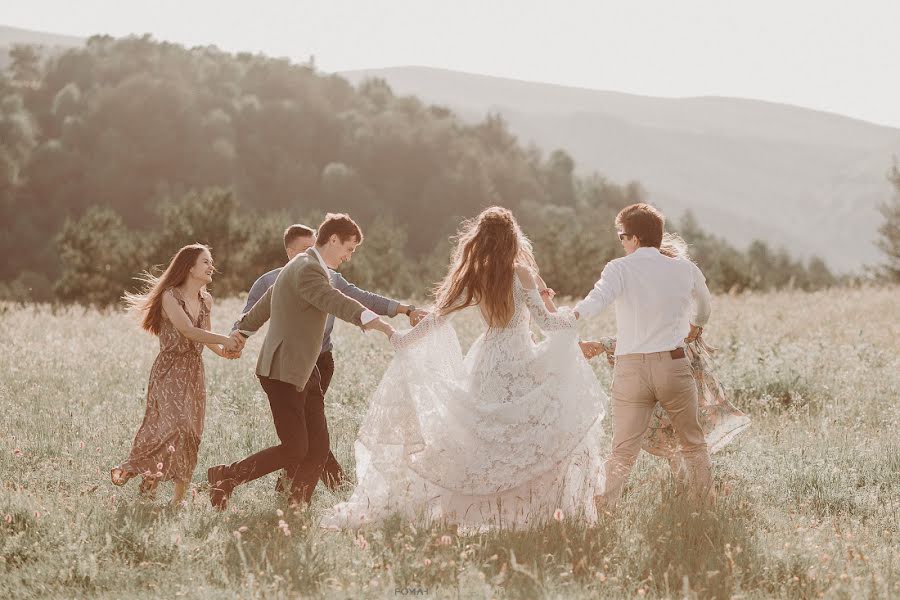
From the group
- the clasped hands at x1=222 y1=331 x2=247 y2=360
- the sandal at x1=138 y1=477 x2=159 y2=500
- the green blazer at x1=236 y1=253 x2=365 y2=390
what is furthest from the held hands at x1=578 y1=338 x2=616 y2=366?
the sandal at x1=138 y1=477 x2=159 y2=500

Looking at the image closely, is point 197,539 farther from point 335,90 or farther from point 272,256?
point 335,90

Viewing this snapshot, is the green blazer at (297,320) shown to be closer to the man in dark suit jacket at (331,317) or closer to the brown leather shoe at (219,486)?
the man in dark suit jacket at (331,317)

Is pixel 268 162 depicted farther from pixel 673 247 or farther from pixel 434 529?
pixel 434 529

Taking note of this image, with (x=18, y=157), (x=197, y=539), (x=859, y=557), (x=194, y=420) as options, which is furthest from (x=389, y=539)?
(x=18, y=157)

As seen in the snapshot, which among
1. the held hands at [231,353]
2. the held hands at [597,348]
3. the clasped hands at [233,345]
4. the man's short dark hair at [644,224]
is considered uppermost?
the man's short dark hair at [644,224]

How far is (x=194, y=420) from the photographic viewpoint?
6.98 m

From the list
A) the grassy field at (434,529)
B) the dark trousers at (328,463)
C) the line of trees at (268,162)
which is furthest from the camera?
the line of trees at (268,162)

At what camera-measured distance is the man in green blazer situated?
641 cm

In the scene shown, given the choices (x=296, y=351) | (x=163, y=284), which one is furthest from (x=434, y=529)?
(x=163, y=284)

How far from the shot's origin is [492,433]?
6.05m

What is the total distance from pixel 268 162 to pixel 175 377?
93897mm

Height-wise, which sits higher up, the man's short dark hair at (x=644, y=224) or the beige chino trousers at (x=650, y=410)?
the man's short dark hair at (x=644, y=224)

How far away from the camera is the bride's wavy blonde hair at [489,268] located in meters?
6.03

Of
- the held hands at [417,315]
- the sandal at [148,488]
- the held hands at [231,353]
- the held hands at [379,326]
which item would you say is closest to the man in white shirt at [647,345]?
the held hands at [417,315]
